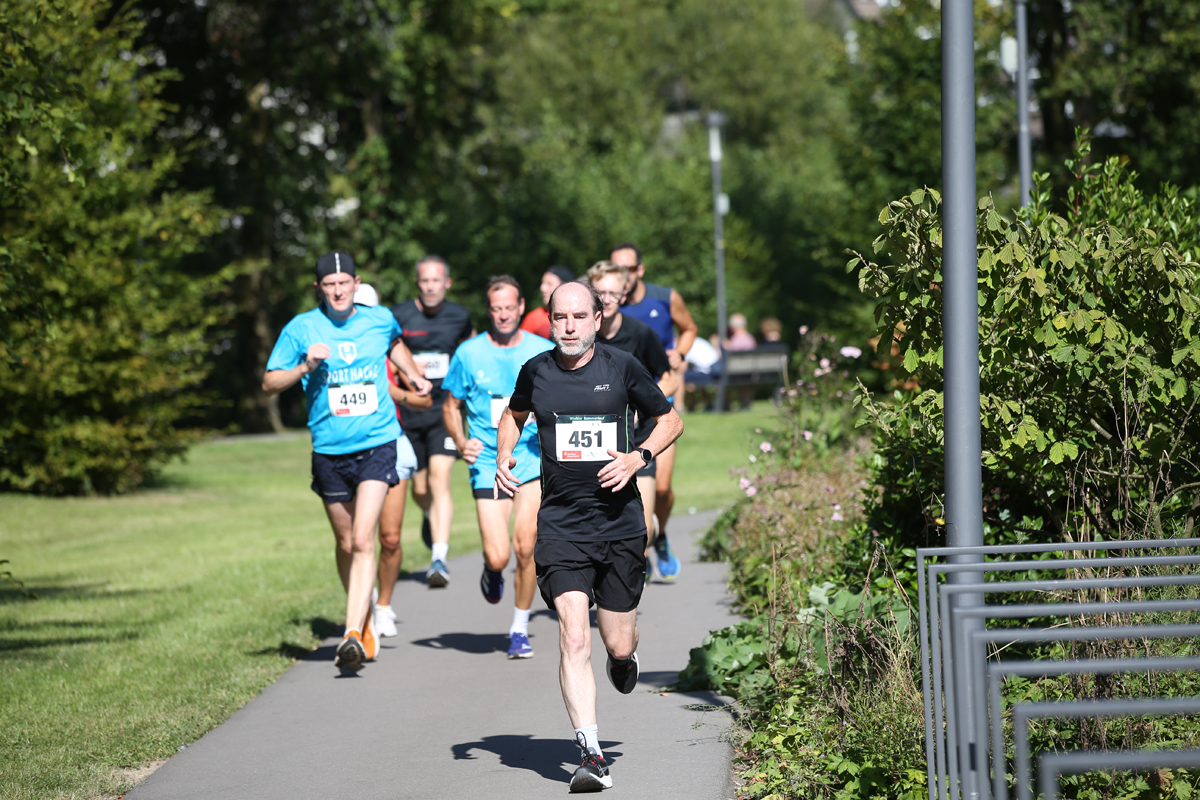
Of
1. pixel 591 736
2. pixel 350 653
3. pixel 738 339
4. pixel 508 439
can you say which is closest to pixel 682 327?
pixel 350 653

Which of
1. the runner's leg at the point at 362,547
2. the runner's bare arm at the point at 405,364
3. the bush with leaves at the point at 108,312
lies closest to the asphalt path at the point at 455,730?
the runner's leg at the point at 362,547

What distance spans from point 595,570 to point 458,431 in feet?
8.24

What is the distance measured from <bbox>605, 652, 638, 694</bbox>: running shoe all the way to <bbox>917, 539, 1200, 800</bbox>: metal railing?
1.45 meters

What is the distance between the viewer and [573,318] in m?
5.62

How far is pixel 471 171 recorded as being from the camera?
34.6 meters

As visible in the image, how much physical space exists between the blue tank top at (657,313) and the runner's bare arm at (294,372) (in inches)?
120

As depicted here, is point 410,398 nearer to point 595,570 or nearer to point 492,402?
point 492,402

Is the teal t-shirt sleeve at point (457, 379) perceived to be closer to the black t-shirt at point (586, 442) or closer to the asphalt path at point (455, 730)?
the asphalt path at point (455, 730)

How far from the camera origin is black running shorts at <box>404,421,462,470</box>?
1017 cm

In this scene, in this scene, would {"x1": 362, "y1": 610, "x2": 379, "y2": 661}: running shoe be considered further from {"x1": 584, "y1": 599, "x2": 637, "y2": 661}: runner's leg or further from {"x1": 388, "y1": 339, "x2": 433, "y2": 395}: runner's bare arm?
{"x1": 584, "y1": 599, "x2": 637, "y2": 661}: runner's leg

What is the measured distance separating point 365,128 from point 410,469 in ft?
76.5

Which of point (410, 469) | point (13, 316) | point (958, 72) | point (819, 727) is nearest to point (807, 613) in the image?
point (819, 727)

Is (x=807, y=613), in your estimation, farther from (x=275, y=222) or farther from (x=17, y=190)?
(x=275, y=222)

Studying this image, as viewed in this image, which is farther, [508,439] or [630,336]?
[630,336]
